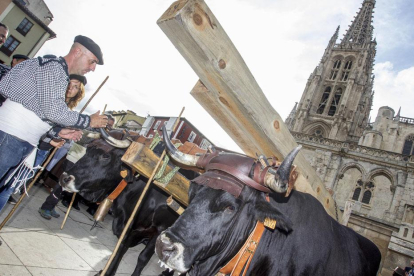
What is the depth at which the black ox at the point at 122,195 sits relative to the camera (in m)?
3.91

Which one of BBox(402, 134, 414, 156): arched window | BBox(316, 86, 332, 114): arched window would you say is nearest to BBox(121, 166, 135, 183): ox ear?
BBox(402, 134, 414, 156): arched window

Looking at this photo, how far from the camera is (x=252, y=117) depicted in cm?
187

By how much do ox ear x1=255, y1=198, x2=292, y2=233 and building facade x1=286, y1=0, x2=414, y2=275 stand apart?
1437 cm

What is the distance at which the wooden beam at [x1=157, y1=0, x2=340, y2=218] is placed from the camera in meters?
1.48

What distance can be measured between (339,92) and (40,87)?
4537cm

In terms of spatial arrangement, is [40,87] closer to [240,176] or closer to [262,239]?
[240,176]

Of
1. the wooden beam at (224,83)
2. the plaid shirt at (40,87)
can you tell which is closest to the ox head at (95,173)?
the plaid shirt at (40,87)

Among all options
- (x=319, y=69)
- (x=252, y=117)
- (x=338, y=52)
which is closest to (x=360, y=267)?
(x=252, y=117)

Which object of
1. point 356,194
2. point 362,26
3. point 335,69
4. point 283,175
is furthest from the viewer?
point 362,26

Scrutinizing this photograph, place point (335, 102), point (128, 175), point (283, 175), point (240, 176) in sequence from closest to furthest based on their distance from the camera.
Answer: point (283, 175)
point (240, 176)
point (128, 175)
point (335, 102)

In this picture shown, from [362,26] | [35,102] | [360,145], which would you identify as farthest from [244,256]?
[362,26]

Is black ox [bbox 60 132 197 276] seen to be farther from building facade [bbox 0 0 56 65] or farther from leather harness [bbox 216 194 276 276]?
building facade [bbox 0 0 56 65]

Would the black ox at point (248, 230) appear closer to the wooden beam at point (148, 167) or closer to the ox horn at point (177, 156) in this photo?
the ox horn at point (177, 156)

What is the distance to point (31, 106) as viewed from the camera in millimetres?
2219
